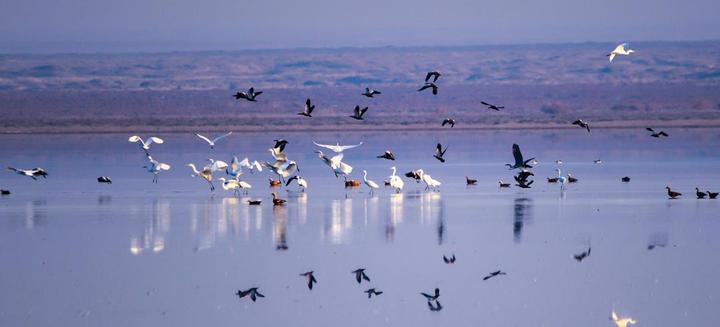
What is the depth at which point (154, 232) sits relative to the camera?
15.2 m

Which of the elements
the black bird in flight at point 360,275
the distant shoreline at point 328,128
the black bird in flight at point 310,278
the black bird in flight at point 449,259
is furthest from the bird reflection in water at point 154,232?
the distant shoreline at point 328,128

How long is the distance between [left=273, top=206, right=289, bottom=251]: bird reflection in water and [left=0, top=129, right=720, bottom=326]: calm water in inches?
1.0

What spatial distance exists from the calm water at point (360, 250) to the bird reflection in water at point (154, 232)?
0.11 ft

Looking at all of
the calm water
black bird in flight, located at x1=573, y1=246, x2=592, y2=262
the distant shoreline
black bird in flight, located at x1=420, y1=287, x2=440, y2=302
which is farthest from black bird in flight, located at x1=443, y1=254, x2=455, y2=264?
the distant shoreline

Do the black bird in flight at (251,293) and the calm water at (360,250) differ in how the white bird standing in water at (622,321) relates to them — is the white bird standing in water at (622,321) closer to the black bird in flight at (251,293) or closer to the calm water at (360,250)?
the calm water at (360,250)

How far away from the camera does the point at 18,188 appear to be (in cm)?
2141

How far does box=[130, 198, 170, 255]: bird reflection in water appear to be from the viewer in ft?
45.5

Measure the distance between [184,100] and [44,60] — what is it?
38.9m

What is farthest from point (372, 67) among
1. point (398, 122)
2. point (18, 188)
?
point (18, 188)

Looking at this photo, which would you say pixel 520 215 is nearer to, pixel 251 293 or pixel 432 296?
pixel 432 296

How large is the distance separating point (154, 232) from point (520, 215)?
179 inches

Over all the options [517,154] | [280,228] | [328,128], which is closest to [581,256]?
[517,154]

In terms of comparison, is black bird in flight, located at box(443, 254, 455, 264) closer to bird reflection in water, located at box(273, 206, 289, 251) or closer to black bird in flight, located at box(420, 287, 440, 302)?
black bird in flight, located at box(420, 287, 440, 302)

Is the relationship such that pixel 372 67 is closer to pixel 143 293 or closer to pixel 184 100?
pixel 184 100
